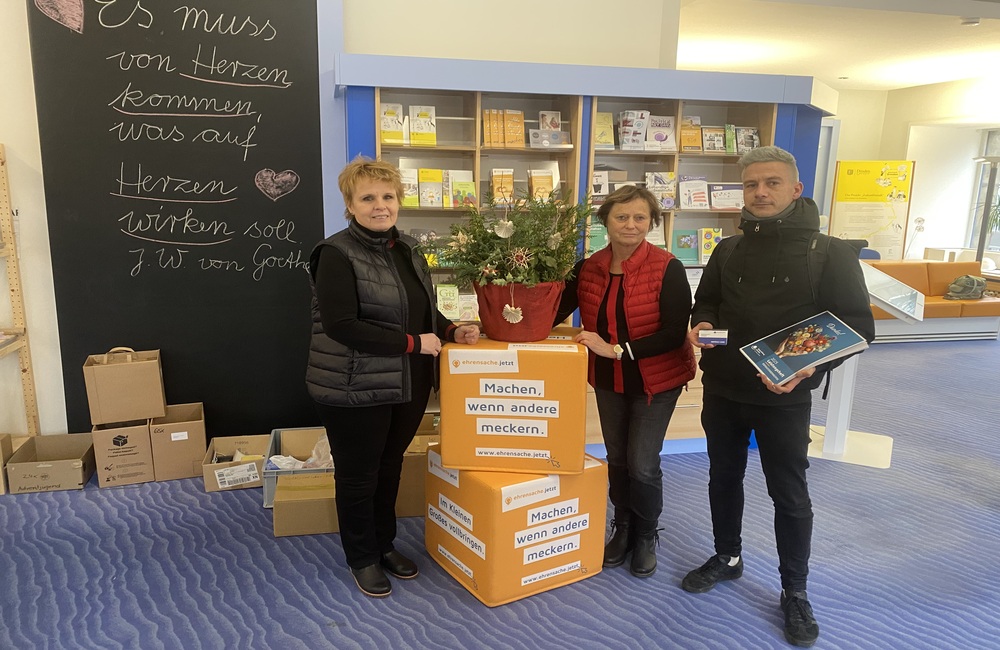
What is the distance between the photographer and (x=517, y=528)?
2.42m

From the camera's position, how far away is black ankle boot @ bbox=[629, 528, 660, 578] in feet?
8.80

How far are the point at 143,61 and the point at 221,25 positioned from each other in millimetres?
430

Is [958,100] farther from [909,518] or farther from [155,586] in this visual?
[155,586]

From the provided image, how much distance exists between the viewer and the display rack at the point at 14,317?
3273 millimetres

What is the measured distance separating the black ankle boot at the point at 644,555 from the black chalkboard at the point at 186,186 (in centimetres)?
215

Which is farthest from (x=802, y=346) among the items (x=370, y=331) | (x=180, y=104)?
(x=180, y=104)

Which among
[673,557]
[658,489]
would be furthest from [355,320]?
[673,557]

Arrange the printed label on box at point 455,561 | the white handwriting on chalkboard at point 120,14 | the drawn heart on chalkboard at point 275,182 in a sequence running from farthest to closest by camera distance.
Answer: the drawn heart on chalkboard at point 275,182, the white handwriting on chalkboard at point 120,14, the printed label on box at point 455,561

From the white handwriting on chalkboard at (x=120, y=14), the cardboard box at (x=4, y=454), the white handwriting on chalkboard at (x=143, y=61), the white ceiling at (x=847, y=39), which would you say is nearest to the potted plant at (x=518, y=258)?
the white handwriting on chalkboard at (x=143, y=61)

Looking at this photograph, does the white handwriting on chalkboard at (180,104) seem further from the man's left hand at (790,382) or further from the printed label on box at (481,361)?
the man's left hand at (790,382)

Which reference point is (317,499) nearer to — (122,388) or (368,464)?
(368,464)

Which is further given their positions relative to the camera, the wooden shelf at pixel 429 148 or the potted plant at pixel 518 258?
the wooden shelf at pixel 429 148

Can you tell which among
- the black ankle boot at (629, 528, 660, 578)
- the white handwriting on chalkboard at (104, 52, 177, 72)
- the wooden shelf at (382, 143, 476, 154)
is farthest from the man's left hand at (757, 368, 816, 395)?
the white handwriting on chalkboard at (104, 52, 177, 72)

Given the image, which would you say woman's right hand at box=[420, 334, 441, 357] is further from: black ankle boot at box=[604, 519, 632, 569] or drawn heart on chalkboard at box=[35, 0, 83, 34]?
drawn heart on chalkboard at box=[35, 0, 83, 34]
